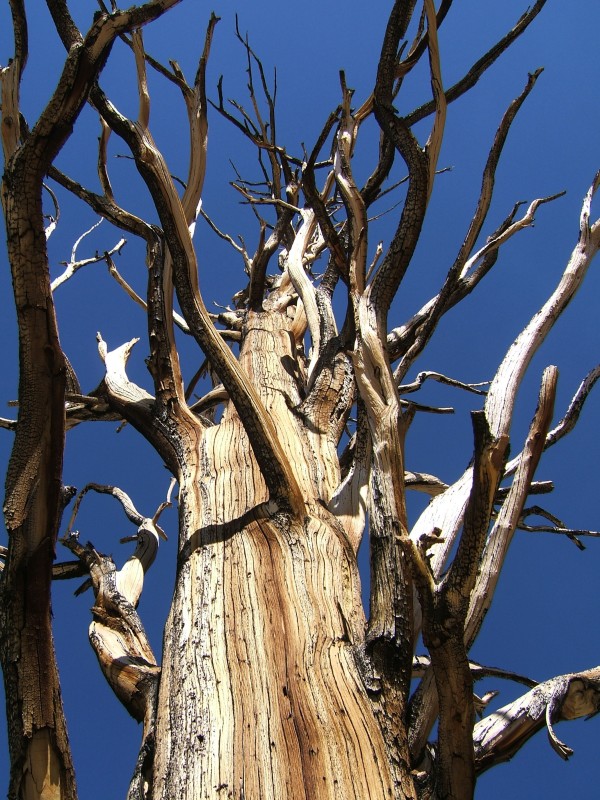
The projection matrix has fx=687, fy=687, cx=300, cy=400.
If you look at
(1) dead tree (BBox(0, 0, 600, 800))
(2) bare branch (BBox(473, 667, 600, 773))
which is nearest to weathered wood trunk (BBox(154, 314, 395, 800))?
(1) dead tree (BBox(0, 0, 600, 800))

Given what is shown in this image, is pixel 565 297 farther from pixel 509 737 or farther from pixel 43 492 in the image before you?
pixel 43 492

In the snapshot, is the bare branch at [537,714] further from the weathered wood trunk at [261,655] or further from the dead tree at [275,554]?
the weathered wood trunk at [261,655]

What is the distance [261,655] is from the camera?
155 centimetres

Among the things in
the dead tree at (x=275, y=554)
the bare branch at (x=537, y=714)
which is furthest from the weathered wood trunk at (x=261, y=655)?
the bare branch at (x=537, y=714)

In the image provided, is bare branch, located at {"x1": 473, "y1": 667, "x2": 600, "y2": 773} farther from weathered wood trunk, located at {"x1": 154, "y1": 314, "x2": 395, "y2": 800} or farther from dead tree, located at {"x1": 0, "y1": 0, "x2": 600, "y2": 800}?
weathered wood trunk, located at {"x1": 154, "y1": 314, "x2": 395, "y2": 800}

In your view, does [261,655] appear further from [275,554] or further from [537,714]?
[537,714]

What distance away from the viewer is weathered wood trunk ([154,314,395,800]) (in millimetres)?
1306

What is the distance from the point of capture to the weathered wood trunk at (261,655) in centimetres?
131

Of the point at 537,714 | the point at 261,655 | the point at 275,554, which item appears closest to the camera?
the point at 537,714

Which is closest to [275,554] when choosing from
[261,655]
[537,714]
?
[261,655]

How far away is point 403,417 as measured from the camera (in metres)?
1.97

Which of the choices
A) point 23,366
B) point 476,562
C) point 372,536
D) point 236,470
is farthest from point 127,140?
point 476,562

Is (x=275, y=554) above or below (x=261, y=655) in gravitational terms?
above

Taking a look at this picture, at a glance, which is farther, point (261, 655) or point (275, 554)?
point (275, 554)
